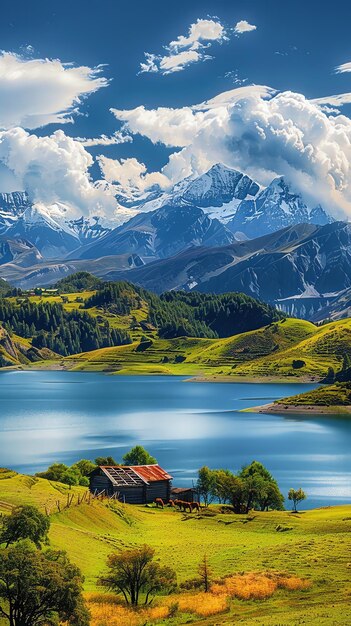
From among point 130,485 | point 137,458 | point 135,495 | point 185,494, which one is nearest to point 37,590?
point 130,485

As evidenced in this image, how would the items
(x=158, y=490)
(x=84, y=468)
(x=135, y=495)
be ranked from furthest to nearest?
1. (x=84, y=468)
2. (x=158, y=490)
3. (x=135, y=495)

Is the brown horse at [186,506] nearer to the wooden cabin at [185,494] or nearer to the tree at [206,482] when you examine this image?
the wooden cabin at [185,494]

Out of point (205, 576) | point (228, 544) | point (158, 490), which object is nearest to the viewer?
point (205, 576)

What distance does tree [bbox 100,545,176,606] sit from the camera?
53750mm

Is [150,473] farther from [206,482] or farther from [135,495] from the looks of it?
[206,482]

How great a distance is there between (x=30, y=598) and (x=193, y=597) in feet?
45.6

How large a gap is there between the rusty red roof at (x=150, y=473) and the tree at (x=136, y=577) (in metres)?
49.2

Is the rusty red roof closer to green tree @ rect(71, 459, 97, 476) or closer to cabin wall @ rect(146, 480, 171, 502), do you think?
cabin wall @ rect(146, 480, 171, 502)

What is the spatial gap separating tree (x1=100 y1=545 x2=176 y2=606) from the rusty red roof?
4916 centimetres

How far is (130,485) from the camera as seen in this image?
342 ft

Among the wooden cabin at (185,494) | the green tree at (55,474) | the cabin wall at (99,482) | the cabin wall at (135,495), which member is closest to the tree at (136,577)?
the cabin wall at (99,482)

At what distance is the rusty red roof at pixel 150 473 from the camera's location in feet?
349

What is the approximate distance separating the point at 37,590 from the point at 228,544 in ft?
107

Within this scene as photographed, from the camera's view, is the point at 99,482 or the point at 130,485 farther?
the point at 99,482
